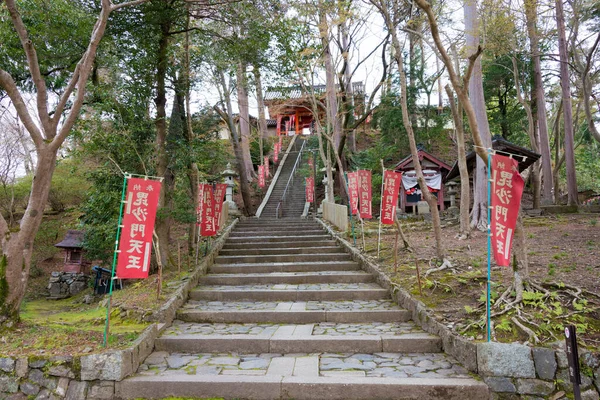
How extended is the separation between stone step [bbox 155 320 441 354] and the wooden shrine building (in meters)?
13.5

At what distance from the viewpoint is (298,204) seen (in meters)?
22.0

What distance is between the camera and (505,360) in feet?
13.0

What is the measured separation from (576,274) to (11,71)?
38.1 ft

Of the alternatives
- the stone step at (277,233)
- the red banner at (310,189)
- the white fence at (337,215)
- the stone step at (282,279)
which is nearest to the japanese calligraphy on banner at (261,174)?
the red banner at (310,189)

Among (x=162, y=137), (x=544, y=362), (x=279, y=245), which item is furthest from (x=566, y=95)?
(x=162, y=137)

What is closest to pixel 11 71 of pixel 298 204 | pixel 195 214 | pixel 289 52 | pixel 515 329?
pixel 195 214

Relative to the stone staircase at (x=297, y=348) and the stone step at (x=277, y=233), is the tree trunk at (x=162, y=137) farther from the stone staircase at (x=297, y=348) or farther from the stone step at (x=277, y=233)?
the stone step at (x=277, y=233)

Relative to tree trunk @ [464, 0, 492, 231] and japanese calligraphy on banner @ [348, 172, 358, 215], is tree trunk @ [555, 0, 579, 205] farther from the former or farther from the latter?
japanese calligraphy on banner @ [348, 172, 358, 215]

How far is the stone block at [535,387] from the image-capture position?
3812 mm

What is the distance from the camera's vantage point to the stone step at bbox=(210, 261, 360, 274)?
28.4 feet

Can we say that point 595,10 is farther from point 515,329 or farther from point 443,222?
point 515,329

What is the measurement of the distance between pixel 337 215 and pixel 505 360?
905cm

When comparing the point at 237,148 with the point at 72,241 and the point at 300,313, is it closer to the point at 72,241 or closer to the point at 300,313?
the point at 72,241

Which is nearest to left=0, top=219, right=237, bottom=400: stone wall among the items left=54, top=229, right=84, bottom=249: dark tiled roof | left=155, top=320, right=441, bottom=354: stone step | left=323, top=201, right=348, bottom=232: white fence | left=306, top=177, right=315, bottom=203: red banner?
left=155, top=320, right=441, bottom=354: stone step
